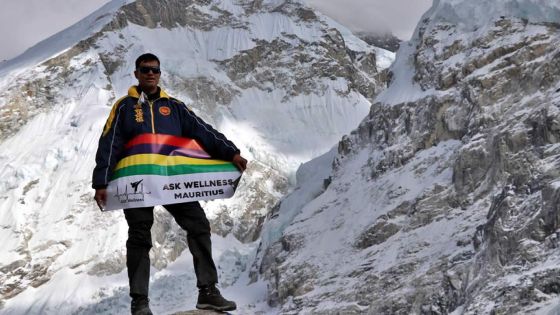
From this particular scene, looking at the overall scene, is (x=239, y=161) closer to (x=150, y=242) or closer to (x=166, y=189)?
(x=166, y=189)

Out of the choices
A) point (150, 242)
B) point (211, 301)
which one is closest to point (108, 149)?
point (150, 242)

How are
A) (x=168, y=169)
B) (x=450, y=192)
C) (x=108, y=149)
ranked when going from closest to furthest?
(x=108, y=149)
(x=168, y=169)
(x=450, y=192)

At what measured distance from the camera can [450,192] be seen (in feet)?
539

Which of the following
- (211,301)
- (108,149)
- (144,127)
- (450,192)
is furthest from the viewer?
(450,192)

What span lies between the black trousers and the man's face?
5.15 ft

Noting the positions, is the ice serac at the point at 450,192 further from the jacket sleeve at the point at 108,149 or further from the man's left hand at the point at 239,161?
the jacket sleeve at the point at 108,149

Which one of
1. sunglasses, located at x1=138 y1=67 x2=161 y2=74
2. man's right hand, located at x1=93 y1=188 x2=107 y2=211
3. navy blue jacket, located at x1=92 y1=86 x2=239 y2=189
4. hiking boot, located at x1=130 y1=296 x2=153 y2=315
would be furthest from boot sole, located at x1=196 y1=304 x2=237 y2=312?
sunglasses, located at x1=138 y1=67 x2=161 y2=74

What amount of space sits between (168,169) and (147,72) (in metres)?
1.30

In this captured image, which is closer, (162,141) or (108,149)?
(108,149)

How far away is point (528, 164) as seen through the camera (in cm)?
14912

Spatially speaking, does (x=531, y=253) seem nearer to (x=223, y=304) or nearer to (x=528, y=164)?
(x=528, y=164)

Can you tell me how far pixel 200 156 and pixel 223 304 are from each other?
1956 mm

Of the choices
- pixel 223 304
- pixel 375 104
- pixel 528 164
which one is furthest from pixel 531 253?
pixel 223 304

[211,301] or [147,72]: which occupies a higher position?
[147,72]
